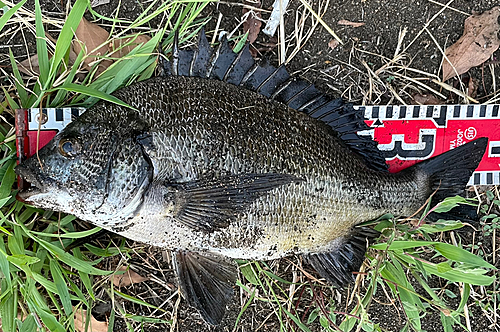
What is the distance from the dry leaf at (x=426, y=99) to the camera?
2.40m

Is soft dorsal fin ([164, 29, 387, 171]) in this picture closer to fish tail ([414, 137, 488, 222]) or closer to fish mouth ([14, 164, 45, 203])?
fish tail ([414, 137, 488, 222])

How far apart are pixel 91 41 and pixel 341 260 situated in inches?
72.0

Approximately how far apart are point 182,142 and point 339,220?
2.92 feet

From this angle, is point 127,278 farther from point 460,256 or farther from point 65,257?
point 460,256

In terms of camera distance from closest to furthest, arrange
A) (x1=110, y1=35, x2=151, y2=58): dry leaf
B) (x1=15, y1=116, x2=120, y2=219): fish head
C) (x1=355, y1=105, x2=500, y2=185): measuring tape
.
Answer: (x1=15, y1=116, x2=120, y2=219): fish head < (x1=110, y1=35, x2=151, y2=58): dry leaf < (x1=355, y1=105, x2=500, y2=185): measuring tape

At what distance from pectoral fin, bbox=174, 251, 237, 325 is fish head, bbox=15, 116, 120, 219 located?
0.53 meters

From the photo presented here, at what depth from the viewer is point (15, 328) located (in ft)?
6.29

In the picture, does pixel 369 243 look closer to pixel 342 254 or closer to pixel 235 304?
pixel 342 254

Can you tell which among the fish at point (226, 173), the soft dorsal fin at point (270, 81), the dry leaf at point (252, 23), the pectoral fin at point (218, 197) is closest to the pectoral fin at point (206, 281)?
the fish at point (226, 173)

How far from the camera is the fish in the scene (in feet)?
5.74

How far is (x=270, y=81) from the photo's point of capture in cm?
199

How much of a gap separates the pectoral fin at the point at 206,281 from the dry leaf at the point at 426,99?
4.94 ft

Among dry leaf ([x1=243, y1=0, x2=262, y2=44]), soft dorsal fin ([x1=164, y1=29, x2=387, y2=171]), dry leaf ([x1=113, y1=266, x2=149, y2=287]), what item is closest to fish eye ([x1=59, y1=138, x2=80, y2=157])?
soft dorsal fin ([x1=164, y1=29, x2=387, y2=171])

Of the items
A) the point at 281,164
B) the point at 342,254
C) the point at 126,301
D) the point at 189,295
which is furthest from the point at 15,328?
the point at 342,254
